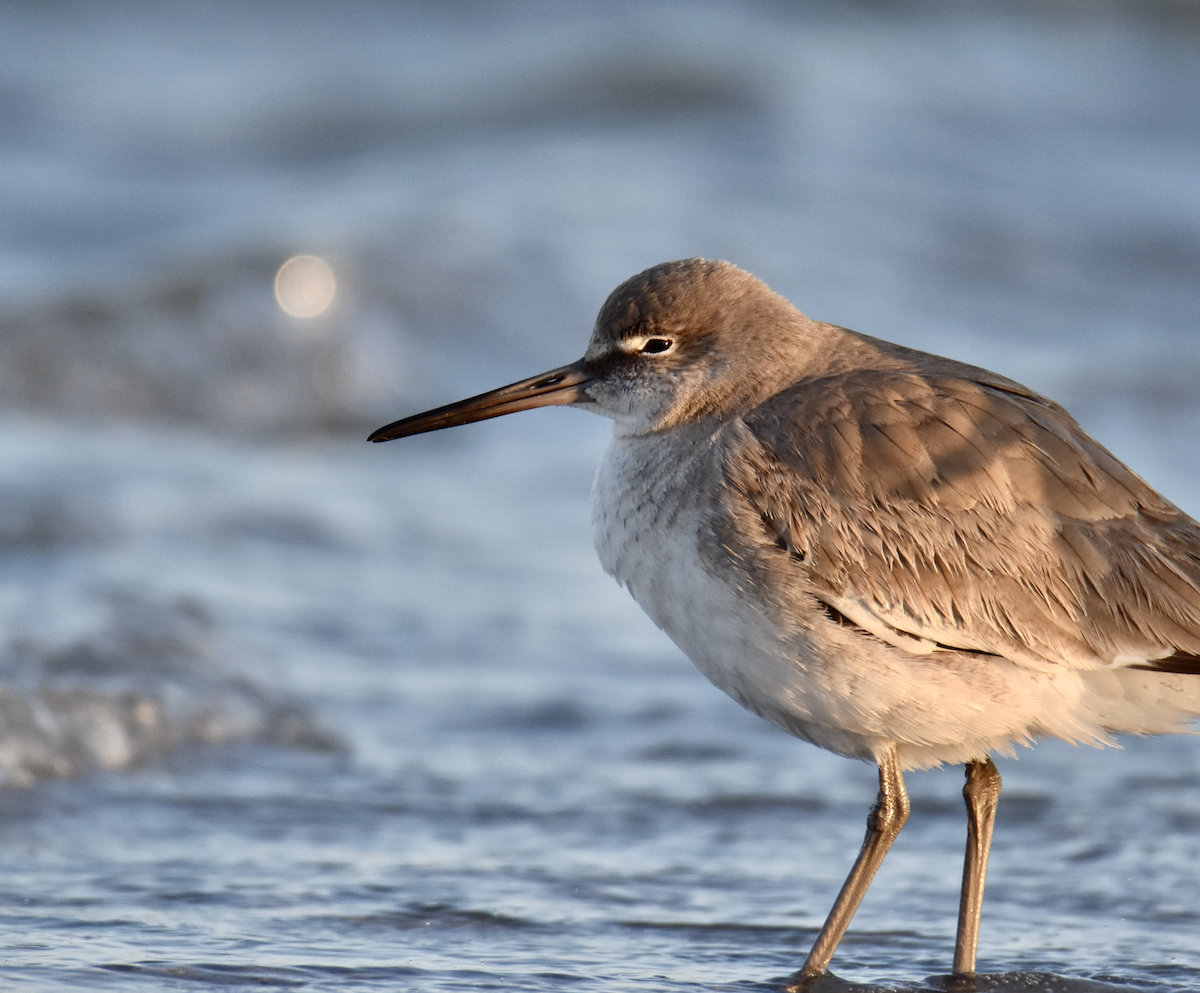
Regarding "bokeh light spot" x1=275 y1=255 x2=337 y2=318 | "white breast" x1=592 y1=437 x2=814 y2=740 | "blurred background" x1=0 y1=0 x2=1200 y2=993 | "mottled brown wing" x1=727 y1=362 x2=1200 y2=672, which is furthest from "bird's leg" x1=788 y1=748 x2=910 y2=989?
"bokeh light spot" x1=275 y1=255 x2=337 y2=318

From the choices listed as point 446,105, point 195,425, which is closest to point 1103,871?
point 195,425

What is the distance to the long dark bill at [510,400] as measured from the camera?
5.52 m

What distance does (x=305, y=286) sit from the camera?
13430 millimetres

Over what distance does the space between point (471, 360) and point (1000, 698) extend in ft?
29.0

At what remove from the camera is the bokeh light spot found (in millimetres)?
13281

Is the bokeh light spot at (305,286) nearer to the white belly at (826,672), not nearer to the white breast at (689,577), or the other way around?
the white breast at (689,577)

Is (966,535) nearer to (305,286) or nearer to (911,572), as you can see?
(911,572)

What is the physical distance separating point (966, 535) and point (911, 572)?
19 cm

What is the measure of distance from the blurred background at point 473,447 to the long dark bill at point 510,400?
1541mm

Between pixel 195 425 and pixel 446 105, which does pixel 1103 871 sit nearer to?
pixel 195 425

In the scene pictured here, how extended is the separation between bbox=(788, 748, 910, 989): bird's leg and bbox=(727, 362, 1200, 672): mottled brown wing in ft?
1.72

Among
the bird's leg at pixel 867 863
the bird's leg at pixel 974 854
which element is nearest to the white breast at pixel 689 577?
the bird's leg at pixel 867 863

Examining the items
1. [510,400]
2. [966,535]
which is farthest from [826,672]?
[510,400]

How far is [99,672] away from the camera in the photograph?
7.24 metres
